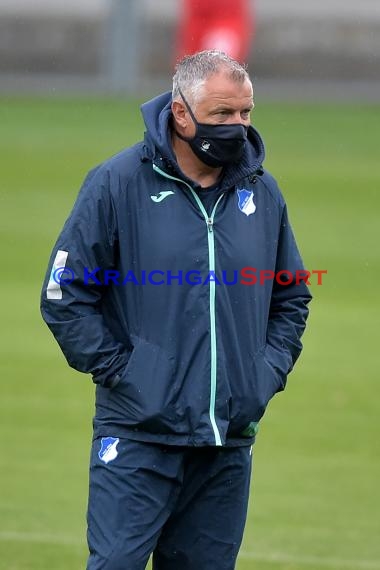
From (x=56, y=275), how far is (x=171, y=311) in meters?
0.41

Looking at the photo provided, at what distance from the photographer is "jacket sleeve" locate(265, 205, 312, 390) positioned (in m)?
5.24

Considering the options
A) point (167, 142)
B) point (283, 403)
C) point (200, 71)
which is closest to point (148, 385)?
point (167, 142)

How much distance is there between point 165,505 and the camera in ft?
16.4

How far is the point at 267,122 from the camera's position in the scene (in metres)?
24.3

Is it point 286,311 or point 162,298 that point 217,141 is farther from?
point 286,311

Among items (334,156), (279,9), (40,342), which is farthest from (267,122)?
(40,342)

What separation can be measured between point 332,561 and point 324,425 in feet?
8.84

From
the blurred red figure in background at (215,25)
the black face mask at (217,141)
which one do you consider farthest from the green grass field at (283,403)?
the black face mask at (217,141)

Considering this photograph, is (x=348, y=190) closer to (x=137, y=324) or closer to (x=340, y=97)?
(x=340, y=97)

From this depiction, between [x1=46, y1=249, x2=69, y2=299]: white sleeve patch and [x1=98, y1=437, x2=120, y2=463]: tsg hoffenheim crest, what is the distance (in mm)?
518

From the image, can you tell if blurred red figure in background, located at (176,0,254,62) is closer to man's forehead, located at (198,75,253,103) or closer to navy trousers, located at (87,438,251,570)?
man's forehead, located at (198,75,253,103)

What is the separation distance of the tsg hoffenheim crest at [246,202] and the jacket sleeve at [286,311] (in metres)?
0.17

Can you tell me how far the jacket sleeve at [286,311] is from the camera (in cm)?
524

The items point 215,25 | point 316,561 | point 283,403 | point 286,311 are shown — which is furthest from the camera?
point 215,25
